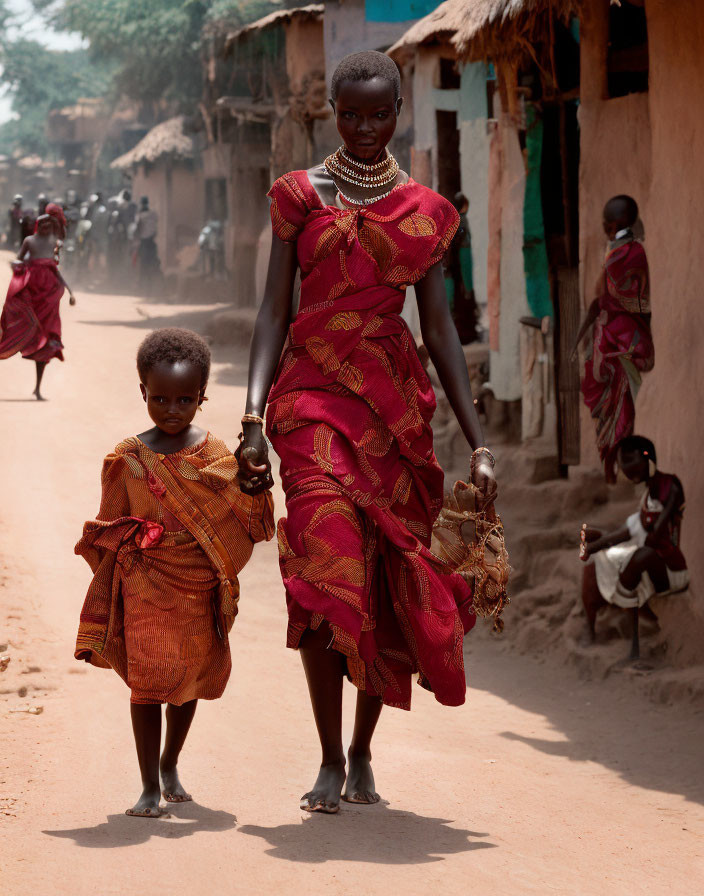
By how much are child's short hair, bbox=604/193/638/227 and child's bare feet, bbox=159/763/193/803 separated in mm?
4642

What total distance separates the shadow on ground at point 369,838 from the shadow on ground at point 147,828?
0.11 metres

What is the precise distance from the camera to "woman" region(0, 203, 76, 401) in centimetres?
1259

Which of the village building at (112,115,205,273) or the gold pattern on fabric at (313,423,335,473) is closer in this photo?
the gold pattern on fabric at (313,423,335,473)

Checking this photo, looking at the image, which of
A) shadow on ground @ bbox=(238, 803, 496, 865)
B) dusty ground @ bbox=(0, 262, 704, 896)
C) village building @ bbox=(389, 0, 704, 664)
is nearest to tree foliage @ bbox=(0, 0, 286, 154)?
village building @ bbox=(389, 0, 704, 664)

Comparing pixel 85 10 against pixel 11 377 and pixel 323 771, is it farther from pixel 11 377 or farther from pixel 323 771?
pixel 323 771

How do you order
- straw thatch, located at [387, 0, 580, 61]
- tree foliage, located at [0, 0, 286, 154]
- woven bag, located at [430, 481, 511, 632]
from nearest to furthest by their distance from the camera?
woven bag, located at [430, 481, 511, 632] → straw thatch, located at [387, 0, 580, 61] → tree foliage, located at [0, 0, 286, 154]

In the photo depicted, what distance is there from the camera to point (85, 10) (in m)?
28.9

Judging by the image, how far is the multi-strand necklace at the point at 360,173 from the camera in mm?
3771

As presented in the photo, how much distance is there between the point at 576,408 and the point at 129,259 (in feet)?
73.5

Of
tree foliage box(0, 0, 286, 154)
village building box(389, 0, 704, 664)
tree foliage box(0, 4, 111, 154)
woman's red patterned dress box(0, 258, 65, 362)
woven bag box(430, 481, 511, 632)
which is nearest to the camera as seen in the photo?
woven bag box(430, 481, 511, 632)

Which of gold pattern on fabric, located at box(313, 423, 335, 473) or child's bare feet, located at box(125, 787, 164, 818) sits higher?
gold pattern on fabric, located at box(313, 423, 335, 473)

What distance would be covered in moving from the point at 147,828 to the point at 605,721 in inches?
125

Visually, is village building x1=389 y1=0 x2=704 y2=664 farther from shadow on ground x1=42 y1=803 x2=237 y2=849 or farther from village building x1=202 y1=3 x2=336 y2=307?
village building x1=202 y1=3 x2=336 y2=307

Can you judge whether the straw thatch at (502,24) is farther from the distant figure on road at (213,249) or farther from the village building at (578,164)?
the distant figure on road at (213,249)
